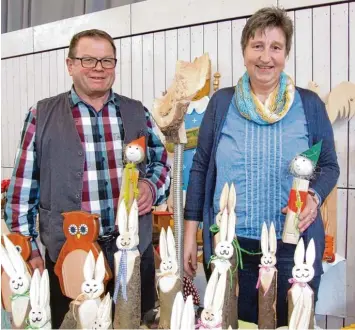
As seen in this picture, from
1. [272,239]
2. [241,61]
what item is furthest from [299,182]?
[241,61]

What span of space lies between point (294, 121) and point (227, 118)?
0.17 m

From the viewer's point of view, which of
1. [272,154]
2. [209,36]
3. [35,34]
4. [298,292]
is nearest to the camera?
[298,292]

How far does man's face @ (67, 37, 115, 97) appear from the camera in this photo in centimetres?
133

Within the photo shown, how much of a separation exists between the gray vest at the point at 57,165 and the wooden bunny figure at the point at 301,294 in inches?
26.3

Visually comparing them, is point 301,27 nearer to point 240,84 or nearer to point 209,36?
point 209,36

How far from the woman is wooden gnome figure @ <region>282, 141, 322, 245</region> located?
4.7 inches

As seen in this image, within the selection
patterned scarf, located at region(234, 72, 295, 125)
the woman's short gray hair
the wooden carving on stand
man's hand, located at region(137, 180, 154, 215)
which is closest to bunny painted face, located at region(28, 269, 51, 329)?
man's hand, located at region(137, 180, 154, 215)

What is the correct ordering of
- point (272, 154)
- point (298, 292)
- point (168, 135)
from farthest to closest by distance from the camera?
Answer: point (272, 154)
point (168, 135)
point (298, 292)

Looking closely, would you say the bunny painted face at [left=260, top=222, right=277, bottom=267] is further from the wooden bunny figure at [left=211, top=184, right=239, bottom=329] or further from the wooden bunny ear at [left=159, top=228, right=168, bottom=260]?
the wooden bunny ear at [left=159, top=228, right=168, bottom=260]

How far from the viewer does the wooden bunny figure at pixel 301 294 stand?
0.85 m

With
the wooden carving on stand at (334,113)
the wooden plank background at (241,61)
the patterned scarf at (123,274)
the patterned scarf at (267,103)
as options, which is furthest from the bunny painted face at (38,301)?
the wooden plank background at (241,61)

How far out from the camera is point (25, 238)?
1.11 metres

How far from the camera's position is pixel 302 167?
1.01m

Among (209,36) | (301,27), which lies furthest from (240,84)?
(209,36)
